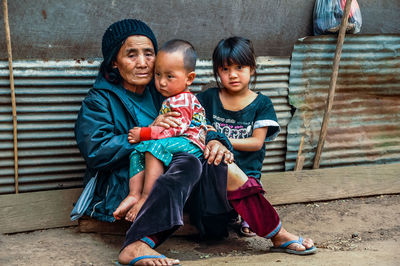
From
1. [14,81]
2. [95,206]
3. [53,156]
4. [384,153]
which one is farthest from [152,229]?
[384,153]

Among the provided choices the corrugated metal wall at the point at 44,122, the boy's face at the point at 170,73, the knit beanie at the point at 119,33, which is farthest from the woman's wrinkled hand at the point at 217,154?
the corrugated metal wall at the point at 44,122

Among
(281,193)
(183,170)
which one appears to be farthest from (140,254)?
(281,193)

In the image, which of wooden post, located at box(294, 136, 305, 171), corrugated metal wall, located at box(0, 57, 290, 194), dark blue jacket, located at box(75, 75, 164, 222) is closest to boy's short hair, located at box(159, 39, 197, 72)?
dark blue jacket, located at box(75, 75, 164, 222)

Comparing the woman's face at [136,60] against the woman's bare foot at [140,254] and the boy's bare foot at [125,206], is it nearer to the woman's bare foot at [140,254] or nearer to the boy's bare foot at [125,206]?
the boy's bare foot at [125,206]

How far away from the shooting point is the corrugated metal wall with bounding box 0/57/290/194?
3695 millimetres

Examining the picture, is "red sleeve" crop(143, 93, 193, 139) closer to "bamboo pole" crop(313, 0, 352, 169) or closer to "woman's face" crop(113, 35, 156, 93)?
"woman's face" crop(113, 35, 156, 93)

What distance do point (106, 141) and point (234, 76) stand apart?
0.91 metres

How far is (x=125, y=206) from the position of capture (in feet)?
10.5

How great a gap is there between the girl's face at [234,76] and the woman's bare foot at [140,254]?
1200 mm

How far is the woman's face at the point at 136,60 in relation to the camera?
135 inches

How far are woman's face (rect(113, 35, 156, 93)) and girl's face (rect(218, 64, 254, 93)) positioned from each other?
47cm

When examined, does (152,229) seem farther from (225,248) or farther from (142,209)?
(225,248)

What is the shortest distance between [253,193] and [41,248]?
138 cm

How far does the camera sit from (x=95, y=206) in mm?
3506
